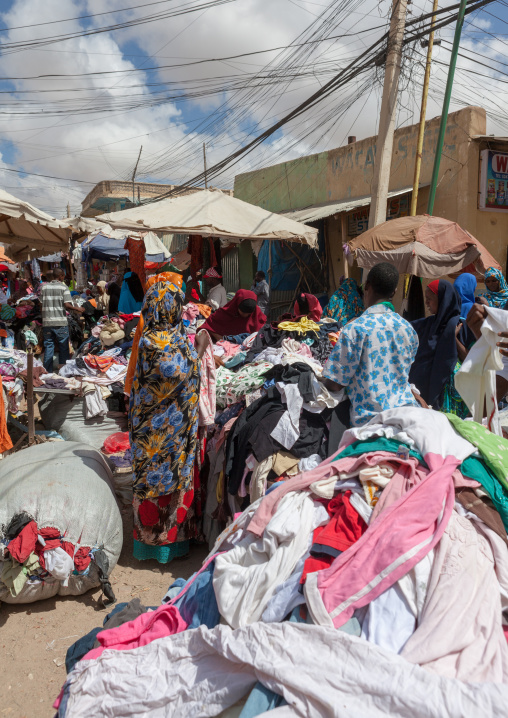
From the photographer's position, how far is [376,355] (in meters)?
2.82

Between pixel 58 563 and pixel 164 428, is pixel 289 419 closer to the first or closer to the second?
pixel 164 428

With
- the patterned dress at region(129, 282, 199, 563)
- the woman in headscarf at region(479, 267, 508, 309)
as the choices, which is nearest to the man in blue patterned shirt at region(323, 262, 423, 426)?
the patterned dress at region(129, 282, 199, 563)

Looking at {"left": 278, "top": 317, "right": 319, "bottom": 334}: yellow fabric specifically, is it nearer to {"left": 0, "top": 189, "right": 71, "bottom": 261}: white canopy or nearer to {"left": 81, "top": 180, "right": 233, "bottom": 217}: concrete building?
{"left": 0, "top": 189, "right": 71, "bottom": 261}: white canopy

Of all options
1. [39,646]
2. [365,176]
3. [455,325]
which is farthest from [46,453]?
[365,176]

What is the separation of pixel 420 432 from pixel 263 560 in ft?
2.59

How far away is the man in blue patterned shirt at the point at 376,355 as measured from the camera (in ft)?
9.28

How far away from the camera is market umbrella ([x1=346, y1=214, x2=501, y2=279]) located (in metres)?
6.52

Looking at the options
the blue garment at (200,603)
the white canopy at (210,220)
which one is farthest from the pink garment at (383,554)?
the white canopy at (210,220)

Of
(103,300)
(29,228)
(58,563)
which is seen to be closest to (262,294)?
(103,300)

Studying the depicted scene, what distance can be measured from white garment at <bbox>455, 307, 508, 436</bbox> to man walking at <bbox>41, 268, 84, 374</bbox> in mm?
7387

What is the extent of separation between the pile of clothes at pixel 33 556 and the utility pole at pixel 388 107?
6917mm

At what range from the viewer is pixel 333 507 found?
1.99 metres

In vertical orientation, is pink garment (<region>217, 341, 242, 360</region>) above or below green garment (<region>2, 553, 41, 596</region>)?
above

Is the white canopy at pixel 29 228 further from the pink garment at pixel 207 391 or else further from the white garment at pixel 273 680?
the white garment at pixel 273 680
